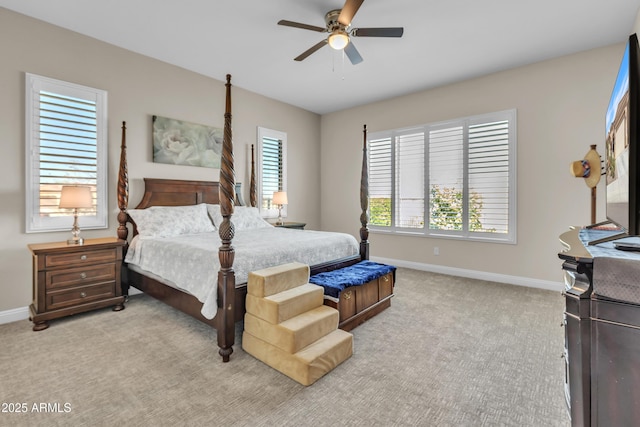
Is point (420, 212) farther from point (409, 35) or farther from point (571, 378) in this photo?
point (571, 378)

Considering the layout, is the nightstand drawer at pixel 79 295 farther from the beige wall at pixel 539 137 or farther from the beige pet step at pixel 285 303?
the beige wall at pixel 539 137

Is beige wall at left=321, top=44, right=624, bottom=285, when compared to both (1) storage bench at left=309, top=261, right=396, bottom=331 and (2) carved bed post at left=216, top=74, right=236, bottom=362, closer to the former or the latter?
(1) storage bench at left=309, top=261, right=396, bottom=331

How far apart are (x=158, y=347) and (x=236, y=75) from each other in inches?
149

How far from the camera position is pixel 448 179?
4840mm

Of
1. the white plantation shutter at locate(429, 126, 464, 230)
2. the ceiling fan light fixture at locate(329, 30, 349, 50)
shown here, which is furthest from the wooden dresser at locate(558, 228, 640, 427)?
the white plantation shutter at locate(429, 126, 464, 230)

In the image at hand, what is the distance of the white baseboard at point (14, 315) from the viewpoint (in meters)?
2.95

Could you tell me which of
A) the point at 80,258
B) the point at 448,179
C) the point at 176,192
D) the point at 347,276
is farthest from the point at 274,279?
the point at 448,179

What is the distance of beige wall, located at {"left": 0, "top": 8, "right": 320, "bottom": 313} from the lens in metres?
2.98

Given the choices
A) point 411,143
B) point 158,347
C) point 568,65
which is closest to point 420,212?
point 411,143

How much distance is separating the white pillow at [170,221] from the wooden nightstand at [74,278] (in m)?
0.33

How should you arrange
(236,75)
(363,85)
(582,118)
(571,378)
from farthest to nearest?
(363,85)
(236,75)
(582,118)
(571,378)

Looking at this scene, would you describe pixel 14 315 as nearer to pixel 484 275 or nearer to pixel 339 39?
pixel 339 39

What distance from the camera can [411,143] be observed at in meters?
5.26

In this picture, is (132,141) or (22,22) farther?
(132,141)
